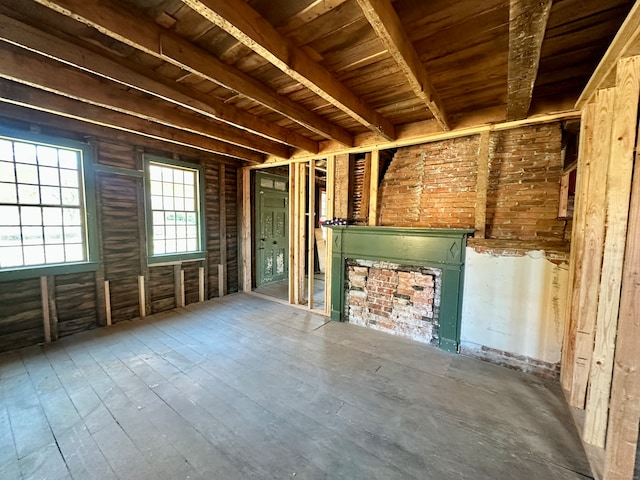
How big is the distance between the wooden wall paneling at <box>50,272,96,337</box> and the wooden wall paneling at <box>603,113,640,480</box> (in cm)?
494

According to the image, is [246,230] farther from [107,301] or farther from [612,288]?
[612,288]

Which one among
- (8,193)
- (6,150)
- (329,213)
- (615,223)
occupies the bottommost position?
(615,223)

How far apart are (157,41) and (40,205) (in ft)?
9.20

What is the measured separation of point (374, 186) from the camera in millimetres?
3410

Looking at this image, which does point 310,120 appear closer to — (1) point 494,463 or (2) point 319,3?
(2) point 319,3

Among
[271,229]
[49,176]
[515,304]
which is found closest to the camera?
[515,304]

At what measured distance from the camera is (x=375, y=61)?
6.05 feet

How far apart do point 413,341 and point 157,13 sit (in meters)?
3.62

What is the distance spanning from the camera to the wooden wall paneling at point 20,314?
2740 mm

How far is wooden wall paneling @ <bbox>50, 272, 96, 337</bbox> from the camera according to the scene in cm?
309

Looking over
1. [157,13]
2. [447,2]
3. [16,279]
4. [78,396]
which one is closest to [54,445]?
[78,396]

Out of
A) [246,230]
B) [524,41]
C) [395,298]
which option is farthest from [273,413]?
[246,230]

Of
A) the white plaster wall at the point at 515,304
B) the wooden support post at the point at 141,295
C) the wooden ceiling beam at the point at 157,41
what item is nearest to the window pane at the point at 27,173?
the wooden support post at the point at 141,295

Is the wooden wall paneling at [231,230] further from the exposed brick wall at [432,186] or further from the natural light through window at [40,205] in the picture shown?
the exposed brick wall at [432,186]
